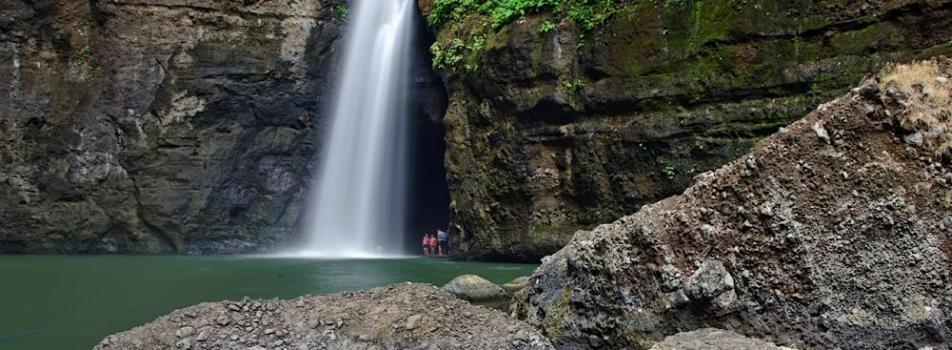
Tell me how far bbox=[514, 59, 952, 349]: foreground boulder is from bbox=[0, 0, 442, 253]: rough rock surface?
55.7ft

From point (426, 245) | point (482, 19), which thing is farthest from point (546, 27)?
point (426, 245)

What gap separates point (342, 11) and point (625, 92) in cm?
1123

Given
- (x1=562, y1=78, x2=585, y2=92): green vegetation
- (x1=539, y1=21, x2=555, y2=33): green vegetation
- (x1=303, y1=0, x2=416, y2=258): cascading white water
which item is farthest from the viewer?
(x1=303, y1=0, x2=416, y2=258): cascading white water

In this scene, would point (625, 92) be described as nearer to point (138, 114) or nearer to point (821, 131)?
point (821, 131)

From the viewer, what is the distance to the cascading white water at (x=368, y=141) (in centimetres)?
2288

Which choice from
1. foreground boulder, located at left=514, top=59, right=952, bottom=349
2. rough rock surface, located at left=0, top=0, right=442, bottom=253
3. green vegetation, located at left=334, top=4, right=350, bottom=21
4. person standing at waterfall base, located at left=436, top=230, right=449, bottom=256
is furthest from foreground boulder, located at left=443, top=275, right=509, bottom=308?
green vegetation, located at left=334, top=4, right=350, bottom=21

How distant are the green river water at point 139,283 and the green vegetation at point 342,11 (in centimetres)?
860

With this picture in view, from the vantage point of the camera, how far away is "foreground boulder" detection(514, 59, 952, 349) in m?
5.13

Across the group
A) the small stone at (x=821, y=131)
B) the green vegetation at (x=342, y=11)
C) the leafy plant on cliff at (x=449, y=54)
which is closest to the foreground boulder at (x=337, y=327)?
the small stone at (x=821, y=131)

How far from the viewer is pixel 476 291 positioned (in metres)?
9.99

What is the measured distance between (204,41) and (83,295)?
12206 mm

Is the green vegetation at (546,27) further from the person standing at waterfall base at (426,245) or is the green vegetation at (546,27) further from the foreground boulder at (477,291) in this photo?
the person standing at waterfall base at (426,245)

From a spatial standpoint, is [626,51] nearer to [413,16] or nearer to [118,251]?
[413,16]

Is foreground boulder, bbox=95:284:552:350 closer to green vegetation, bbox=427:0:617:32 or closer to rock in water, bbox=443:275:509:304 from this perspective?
rock in water, bbox=443:275:509:304
